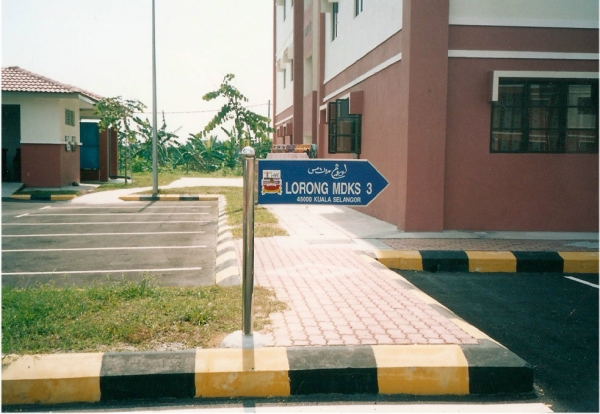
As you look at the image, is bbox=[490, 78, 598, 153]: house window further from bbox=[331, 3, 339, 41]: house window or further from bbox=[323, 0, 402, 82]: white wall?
bbox=[331, 3, 339, 41]: house window

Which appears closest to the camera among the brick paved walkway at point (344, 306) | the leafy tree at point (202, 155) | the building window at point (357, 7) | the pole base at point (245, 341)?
the pole base at point (245, 341)

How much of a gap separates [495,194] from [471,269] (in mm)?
2742

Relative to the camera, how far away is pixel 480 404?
3.89 m

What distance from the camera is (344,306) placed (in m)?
5.53

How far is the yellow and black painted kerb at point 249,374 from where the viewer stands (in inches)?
153

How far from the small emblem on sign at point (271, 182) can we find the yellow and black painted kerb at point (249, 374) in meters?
1.12

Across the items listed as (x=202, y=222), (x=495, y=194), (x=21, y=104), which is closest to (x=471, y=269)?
(x=495, y=194)

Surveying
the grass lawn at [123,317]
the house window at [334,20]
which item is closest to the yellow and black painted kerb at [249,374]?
the grass lawn at [123,317]

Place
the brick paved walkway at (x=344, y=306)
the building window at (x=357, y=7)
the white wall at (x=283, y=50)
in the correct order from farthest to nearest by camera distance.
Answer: the white wall at (x=283, y=50), the building window at (x=357, y=7), the brick paved walkway at (x=344, y=306)

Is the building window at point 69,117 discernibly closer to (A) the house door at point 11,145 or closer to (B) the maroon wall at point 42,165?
(B) the maroon wall at point 42,165

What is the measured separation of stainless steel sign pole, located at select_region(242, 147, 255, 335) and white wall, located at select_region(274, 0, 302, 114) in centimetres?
2308

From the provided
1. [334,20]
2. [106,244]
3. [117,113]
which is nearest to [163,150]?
[117,113]

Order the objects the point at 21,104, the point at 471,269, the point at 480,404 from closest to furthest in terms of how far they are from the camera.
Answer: the point at 480,404, the point at 471,269, the point at 21,104

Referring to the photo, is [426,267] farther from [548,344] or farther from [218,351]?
[218,351]
